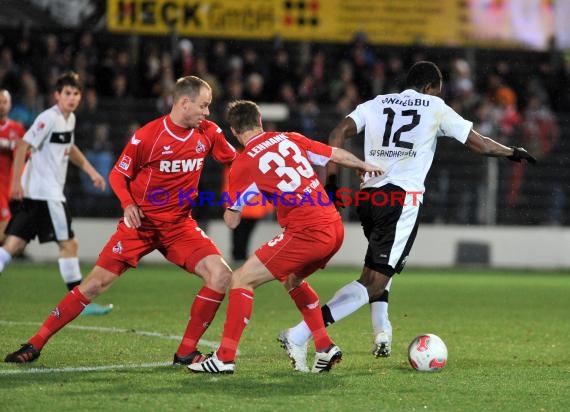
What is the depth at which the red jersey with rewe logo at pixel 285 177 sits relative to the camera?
7.84 metres

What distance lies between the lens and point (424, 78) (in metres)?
9.12

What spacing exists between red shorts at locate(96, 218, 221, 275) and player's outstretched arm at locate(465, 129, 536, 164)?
2193 millimetres

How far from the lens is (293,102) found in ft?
69.7

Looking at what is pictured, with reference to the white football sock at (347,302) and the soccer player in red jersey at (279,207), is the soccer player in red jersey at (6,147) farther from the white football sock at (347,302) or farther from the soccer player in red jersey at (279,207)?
the soccer player in red jersey at (279,207)

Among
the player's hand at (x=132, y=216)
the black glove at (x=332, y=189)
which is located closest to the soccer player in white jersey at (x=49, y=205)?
the player's hand at (x=132, y=216)

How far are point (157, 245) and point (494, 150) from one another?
8.95ft

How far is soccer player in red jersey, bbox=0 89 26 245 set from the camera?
12.7 meters

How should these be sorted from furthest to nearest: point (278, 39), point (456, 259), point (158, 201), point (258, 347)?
point (278, 39), point (456, 259), point (258, 347), point (158, 201)

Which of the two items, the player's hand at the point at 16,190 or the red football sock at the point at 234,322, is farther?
the player's hand at the point at 16,190

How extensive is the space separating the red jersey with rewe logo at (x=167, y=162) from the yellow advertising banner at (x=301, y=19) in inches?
522

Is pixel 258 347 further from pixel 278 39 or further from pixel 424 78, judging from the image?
pixel 278 39

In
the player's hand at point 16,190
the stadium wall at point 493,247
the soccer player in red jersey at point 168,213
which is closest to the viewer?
the soccer player in red jersey at point 168,213

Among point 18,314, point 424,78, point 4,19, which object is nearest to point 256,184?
point 424,78

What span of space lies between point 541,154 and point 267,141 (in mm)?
13758
